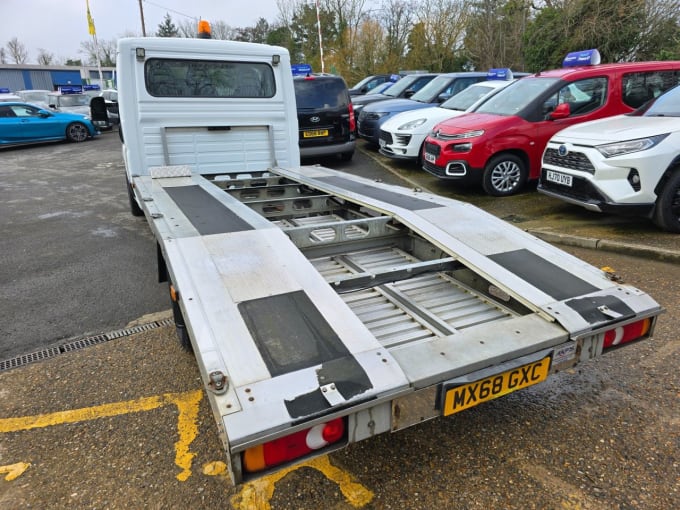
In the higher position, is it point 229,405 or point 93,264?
point 229,405

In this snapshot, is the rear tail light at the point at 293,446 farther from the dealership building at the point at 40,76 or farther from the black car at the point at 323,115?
the dealership building at the point at 40,76

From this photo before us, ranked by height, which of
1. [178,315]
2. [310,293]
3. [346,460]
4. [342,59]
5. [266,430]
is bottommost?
[346,460]

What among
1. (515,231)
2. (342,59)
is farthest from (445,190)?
(342,59)

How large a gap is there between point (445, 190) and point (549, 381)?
5353 mm

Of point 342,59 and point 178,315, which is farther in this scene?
point 342,59

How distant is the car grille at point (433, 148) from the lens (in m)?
7.38

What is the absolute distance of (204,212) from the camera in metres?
3.26

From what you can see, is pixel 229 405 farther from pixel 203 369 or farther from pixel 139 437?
pixel 139 437

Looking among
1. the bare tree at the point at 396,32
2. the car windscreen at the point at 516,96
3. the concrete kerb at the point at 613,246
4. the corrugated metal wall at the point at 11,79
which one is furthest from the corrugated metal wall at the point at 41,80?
the concrete kerb at the point at 613,246

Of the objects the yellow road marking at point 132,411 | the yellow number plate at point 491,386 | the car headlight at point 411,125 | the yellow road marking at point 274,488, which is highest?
the car headlight at point 411,125

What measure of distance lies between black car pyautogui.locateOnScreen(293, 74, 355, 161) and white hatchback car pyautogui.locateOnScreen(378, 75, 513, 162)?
2.75ft

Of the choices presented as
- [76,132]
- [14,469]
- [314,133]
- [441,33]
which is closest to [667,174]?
[14,469]

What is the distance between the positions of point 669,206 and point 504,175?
2.40 m

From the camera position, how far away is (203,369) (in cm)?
172
